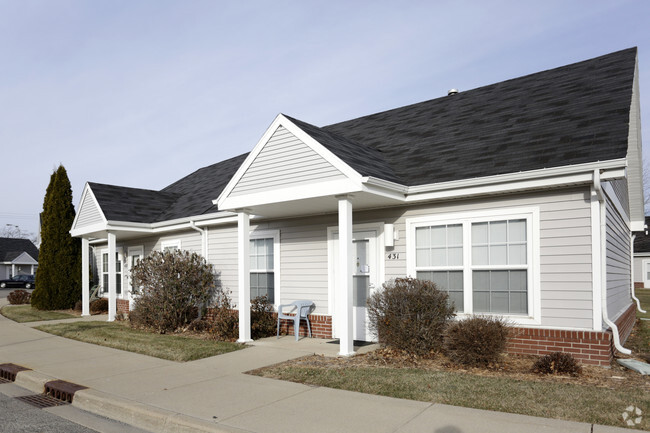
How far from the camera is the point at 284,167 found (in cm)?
959

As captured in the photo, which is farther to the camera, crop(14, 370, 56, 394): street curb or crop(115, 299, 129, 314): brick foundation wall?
crop(115, 299, 129, 314): brick foundation wall

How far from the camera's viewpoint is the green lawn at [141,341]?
9305 millimetres

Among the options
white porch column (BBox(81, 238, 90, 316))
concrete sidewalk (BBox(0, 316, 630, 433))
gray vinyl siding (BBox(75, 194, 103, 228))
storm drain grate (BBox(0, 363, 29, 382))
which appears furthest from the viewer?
white porch column (BBox(81, 238, 90, 316))

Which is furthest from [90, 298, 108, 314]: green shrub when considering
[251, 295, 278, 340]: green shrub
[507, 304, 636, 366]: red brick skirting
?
[507, 304, 636, 366]: red brick skirting

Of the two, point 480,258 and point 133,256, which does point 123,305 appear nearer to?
point 133,256

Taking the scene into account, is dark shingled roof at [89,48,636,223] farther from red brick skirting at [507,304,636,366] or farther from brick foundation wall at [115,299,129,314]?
brick foundation wall at [115,299,129,314]

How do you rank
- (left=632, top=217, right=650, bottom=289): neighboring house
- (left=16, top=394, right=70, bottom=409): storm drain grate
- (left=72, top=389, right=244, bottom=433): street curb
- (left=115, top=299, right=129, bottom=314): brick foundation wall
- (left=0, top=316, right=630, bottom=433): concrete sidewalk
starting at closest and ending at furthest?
1. (left=0, top=316, right=630, bottom=433): concrete sidewalk
2. (left=72, top=389, right=244, bottom=433): street curb
3. (left=16, top=394, right=70, bottom=409): storm drain grate
4. (left=115, top=299, right=129, bottom=314): brick foundation wall
5. (left=632, top=217, right=650, bottom=289): neighboring house

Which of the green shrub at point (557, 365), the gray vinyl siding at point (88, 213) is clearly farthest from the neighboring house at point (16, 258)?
the green shrub at point (557, 365)

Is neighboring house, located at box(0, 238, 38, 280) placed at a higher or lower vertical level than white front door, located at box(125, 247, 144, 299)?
lower

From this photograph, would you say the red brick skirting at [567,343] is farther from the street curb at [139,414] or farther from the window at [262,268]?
the window at [262,268]

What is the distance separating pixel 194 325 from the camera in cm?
1246

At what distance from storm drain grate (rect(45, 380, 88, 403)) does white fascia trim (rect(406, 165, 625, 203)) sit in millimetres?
6177

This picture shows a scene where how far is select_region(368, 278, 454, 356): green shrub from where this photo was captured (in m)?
8.02

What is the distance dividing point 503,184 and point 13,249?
Answer: 6239cm
